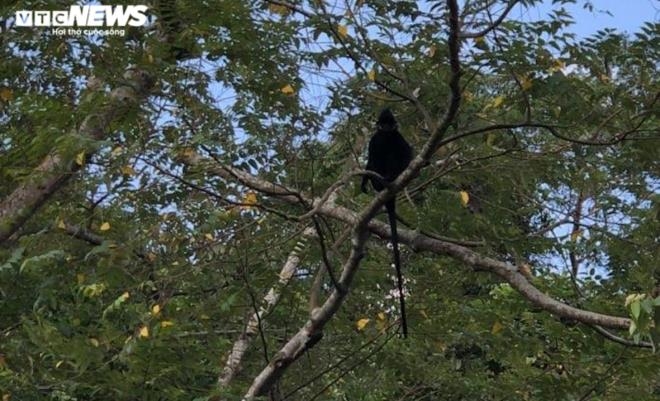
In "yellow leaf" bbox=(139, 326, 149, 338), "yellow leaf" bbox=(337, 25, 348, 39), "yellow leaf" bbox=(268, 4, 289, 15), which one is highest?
"yellow leaf" bbox=(268, 4, 289, 15)

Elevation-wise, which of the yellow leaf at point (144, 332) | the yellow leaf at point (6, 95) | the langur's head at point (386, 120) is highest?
the yellow leaf at point (6, 95)

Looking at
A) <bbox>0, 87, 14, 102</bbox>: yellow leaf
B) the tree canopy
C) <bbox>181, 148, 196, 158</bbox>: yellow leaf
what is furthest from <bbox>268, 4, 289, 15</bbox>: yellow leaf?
<bbox>0, 87, 14, 102</bbox>: yellow leaf

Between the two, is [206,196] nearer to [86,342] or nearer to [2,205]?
[86,342]

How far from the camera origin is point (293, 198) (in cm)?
434

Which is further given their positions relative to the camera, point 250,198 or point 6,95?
point 6,95

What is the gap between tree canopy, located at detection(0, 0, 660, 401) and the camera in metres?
3.54

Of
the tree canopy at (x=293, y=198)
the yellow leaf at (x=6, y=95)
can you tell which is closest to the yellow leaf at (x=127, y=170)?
the tree canopy at (x=293, y=198)

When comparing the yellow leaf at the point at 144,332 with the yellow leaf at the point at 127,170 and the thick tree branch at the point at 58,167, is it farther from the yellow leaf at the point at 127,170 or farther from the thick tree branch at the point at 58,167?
the thick tree branch at the point at 58,167

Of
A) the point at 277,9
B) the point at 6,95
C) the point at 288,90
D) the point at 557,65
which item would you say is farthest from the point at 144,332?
the point at 557,65

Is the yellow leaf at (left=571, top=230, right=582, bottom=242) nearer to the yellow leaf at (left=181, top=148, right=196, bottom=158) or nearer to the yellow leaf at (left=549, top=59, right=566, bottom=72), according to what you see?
the yellow leaf at (left=549, top=59, right=566, bottom=72)

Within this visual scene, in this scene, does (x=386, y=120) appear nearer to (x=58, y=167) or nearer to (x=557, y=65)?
(x=557, y=65)

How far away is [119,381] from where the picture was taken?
12.1 feet

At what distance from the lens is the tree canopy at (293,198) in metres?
3.54

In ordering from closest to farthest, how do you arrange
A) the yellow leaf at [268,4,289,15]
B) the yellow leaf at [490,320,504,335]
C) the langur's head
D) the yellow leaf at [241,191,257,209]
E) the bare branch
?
the bare branch < the yellow leaf at [241,191,257,209] < the yellow leaf at [268,4,289,15] < the langur's head < the yellow leaf at [490,320,504,335]
